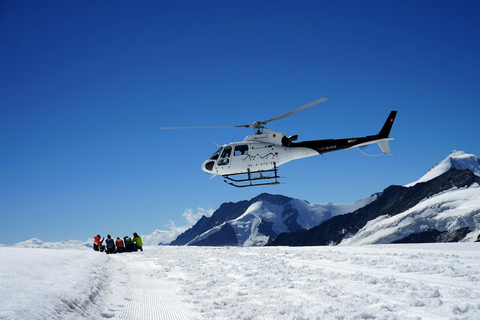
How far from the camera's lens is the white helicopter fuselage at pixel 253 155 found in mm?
29266

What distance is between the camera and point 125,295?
882 centimetres

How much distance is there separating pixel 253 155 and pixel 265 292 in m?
21.0

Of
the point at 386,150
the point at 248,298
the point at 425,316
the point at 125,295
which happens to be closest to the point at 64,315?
the point at 125,295

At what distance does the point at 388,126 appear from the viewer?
31359mm

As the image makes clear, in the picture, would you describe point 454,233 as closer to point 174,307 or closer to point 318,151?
point 318,151

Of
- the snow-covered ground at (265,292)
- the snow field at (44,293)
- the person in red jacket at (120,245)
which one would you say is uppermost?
the person in red jacket at (120,245)

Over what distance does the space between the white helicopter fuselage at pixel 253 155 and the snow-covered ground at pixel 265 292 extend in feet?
57.4

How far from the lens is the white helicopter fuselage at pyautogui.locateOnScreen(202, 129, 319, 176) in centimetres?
2927

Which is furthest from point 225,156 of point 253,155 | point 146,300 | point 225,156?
point 146,300

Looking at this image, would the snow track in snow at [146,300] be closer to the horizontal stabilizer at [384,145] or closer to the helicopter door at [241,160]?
the helicopter door at [241,160]

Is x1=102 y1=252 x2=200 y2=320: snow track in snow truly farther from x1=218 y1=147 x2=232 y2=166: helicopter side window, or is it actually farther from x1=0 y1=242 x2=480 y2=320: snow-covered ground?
x1=218 y1=147 x2=232 y2=166: helicopter side window

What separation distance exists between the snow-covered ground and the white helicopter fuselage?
57.4 feet

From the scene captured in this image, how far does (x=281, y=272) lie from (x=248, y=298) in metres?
3.20

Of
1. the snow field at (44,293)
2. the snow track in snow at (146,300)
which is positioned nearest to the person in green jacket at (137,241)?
the snow track in snow at (146,300)
